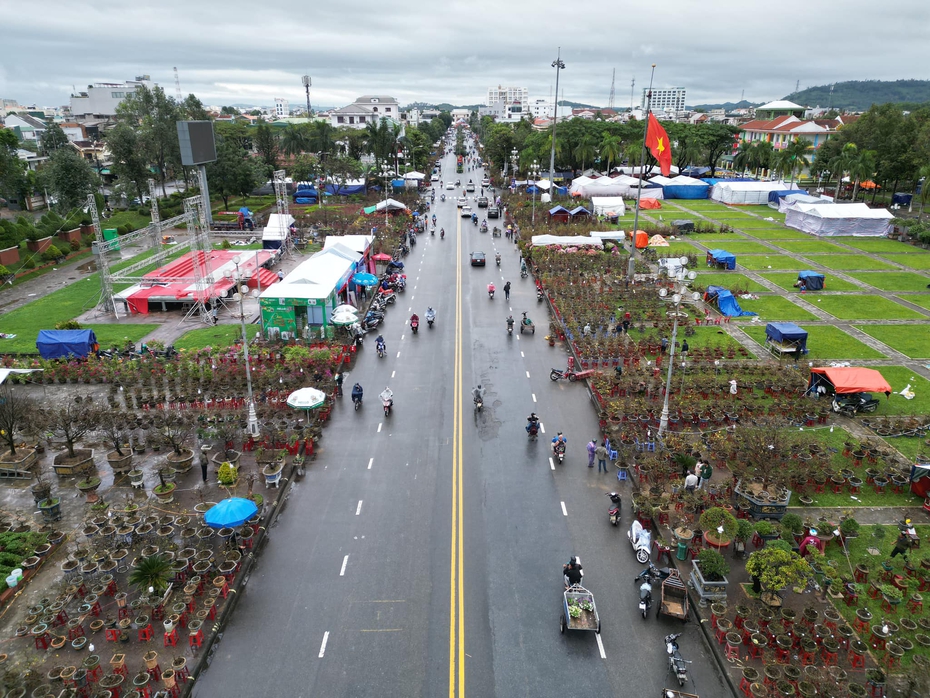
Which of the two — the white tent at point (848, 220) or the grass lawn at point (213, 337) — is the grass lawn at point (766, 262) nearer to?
the white tent at point (848, 220)

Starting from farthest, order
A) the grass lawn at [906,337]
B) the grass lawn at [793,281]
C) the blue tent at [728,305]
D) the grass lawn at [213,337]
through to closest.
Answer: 1. the grass lawn at [793,281]
2. the blue tent at [728,305]
3. the grass lawn at [213,337]
4. the grass lawn at [906,337]

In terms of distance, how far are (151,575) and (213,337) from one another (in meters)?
21.1

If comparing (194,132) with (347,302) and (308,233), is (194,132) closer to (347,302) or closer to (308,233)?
(308,233)

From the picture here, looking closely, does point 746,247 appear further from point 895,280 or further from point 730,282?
point 730,282

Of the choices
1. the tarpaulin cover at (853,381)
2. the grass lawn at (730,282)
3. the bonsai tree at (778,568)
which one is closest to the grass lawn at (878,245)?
the grass lawn at (730,282)

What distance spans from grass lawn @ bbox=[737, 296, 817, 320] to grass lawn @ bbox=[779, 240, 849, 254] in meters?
17.7

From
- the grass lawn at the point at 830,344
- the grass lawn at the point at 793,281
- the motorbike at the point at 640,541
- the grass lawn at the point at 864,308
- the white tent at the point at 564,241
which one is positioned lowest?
the motorbike at the point at 640,541

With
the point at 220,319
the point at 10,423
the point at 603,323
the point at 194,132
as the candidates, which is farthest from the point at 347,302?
the point at 194,132

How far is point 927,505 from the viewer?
748 inches

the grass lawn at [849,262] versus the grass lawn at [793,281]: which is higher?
the grass lawn at [849,262]

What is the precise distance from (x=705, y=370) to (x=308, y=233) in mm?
44358

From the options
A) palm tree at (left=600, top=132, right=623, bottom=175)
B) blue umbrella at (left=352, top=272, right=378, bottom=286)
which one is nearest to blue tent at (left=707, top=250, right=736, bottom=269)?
blue umbrella at (left=352, top=272, right=378, bottom=286)

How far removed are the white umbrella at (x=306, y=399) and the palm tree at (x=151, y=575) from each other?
8.82 meters

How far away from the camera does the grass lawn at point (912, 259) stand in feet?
162
